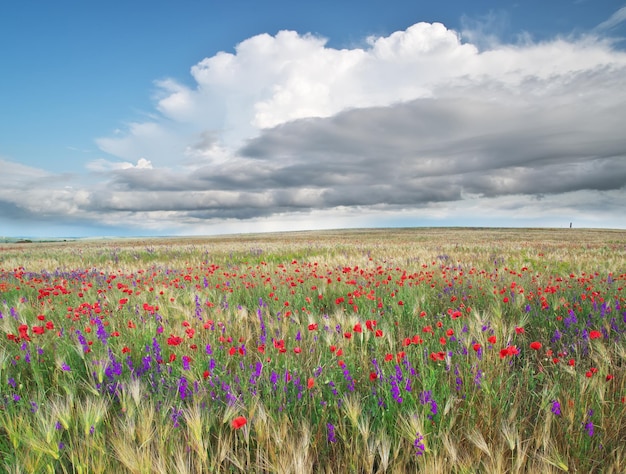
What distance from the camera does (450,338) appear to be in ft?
10.7

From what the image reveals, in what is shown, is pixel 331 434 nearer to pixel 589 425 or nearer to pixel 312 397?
pixel 312 397

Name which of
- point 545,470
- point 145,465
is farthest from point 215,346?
point 545,470

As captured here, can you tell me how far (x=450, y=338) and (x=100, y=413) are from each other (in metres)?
2.75

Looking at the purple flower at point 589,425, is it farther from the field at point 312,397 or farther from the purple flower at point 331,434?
the purple flower at point 331,434

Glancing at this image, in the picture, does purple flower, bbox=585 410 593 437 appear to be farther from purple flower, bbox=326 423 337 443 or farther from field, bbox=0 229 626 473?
purple flower, bbox=326 423 337 443

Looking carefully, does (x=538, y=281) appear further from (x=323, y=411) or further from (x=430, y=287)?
(x=323, y=411)

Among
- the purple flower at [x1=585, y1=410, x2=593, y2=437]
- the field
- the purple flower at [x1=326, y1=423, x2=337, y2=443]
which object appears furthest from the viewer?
the purple flower at [x1=326, y1=423, x2=337, y2=443]

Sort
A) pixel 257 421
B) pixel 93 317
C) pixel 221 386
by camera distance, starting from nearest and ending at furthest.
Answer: pixel 257 421, pixel 221 386, pixel 93 317

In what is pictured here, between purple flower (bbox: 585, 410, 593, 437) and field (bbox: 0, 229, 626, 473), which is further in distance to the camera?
purple flower (bbox: 585, 410, 593, 437)

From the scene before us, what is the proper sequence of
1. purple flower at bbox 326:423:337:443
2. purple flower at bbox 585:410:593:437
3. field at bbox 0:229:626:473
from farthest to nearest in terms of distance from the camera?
purple flower at bbox 326:423:337:443 < purple flower at bbox 585:410:593:437 < field at bbox 0:229:626:473

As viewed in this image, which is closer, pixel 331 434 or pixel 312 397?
pixel 331 434

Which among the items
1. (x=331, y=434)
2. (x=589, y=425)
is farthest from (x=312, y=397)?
(x=589, y=425)

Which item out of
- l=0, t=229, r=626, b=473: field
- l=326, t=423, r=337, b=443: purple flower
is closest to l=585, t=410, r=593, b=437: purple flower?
l=0, t=229, r=626, b=473: field

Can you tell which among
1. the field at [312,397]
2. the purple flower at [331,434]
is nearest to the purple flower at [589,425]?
the field at [312,397]
